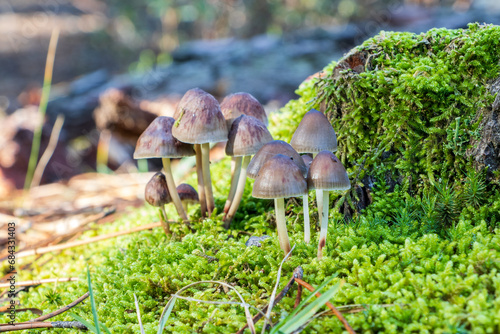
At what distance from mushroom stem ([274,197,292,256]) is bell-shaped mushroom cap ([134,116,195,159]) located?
80 cm

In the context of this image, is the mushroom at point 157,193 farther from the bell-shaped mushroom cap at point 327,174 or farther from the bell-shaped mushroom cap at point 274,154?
the bell-shaped mushroom cap at point 327,174

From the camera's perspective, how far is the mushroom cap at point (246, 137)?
85.4 inches

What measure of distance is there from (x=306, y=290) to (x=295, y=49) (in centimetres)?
777

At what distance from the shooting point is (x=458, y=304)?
4.50 ft

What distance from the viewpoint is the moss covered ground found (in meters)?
1.47

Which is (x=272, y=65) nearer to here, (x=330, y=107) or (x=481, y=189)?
(x=330, y=107)

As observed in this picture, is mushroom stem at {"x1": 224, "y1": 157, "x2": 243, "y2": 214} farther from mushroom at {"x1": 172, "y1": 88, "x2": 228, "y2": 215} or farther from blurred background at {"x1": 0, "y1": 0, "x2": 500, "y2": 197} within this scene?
blurred background at {"x1": 0, "y1": 0, "x2": 500, "y2": 197}

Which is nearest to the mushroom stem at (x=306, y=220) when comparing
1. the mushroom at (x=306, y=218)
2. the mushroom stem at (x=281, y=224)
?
the mushroom at (x=306, y=218)

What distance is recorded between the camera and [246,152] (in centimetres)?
217

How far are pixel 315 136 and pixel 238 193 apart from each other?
804 mm

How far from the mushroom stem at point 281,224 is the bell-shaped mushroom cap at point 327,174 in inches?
8.7

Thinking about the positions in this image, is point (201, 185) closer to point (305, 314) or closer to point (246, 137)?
point (246, 137)

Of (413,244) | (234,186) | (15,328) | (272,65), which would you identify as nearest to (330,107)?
(234,186)

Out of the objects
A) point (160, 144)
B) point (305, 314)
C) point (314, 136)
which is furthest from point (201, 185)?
point (305, 314)
